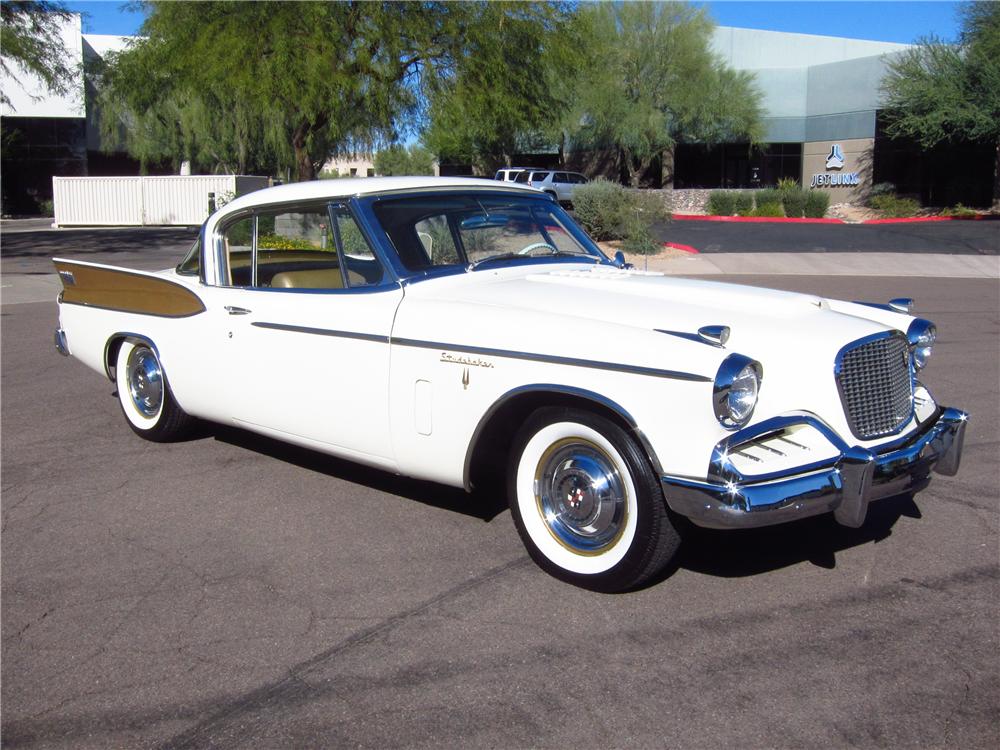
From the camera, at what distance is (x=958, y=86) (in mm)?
34031

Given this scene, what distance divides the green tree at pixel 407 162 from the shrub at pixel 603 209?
3660cm

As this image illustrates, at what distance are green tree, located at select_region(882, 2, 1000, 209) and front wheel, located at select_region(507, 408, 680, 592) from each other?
112ft

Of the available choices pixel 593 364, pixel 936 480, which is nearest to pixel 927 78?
pixel 936 480

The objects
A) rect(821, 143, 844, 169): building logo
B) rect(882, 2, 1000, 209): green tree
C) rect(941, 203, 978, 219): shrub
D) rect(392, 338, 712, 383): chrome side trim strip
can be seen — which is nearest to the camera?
rect(392, 338, 712, 383): chrome side trim strip

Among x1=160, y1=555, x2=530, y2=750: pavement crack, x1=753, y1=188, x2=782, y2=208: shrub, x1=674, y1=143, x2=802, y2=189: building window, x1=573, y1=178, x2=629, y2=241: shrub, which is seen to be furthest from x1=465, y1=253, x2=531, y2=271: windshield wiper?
x1=674, y1=143, x2=802, y2=189: building window

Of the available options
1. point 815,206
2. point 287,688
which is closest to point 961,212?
point 815,206

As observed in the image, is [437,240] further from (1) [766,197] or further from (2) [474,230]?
(1) [766,197]

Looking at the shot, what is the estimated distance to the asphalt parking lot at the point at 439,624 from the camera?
10.4 feet

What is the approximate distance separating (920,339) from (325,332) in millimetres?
2952

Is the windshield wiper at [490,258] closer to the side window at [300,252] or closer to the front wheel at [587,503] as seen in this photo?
the side window at [300,252]

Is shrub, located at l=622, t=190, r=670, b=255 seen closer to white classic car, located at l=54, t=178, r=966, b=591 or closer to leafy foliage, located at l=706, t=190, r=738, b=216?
leafy foliage, located at l=706, t=190, r=738, b=216

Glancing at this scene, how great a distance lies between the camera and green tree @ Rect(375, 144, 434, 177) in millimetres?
61344

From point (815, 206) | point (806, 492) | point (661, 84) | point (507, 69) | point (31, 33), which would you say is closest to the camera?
point (806, 492)

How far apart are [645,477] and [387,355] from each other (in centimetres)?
146
